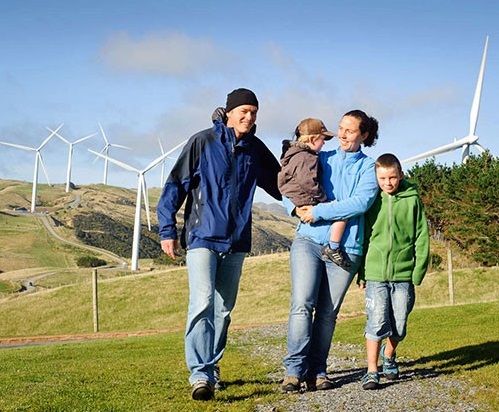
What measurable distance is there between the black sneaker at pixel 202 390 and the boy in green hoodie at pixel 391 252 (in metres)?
1.59

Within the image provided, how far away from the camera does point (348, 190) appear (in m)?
6.24

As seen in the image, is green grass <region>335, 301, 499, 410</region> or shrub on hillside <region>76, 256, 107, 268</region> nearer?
green grass <region>335, 301, 499, 410</region>

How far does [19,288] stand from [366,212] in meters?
70.2

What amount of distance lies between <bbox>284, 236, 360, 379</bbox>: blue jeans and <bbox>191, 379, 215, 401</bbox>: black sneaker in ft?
2.71

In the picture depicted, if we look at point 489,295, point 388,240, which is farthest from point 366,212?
point 489,295

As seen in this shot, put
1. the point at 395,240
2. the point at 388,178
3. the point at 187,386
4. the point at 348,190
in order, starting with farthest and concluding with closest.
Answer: the point at 187,386 < the point at 395,240 < the point at 388,178 < the point at 348,190

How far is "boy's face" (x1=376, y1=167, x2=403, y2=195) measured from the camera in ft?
21.1

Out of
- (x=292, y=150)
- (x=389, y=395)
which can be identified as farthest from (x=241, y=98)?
(x=389, y=395)

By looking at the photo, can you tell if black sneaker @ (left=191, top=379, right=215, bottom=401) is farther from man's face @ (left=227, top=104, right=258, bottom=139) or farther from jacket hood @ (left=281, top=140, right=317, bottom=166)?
man's face @ (left=227, top=104, right=258, bottom=139)

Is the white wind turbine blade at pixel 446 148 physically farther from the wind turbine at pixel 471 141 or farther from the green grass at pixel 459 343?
the green grass at pixel 459 343

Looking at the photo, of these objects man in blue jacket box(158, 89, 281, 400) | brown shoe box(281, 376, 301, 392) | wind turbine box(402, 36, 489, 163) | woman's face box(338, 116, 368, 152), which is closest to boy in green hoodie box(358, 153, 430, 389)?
woman's face box(338, 116, 368, 152)

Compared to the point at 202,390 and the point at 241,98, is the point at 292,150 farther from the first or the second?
the point at 202,390

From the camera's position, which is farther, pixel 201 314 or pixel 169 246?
pixel 169 246

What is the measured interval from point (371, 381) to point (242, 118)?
273cm
